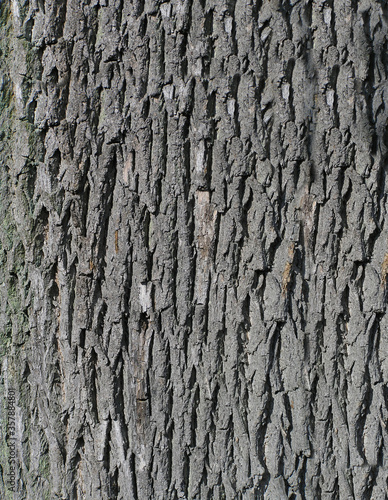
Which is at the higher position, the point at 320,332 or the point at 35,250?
the point at 35,250

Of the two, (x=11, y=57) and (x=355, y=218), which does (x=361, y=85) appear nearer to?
(x=355, y=218)

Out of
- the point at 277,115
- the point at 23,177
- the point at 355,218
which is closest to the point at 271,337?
the point at 355,218

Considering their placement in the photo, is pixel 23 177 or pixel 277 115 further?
pixel 23 177

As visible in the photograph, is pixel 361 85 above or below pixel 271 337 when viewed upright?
above

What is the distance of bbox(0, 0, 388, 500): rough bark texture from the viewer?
4.94 ft

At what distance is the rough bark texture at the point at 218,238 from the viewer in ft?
4.94

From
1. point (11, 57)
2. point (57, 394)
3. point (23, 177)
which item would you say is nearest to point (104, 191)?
point (23, 177)

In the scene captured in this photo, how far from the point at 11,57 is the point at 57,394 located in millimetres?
1156

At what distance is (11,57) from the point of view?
1.63m

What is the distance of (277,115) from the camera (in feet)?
4.96

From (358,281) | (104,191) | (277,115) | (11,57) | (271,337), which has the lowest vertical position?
(271,337)

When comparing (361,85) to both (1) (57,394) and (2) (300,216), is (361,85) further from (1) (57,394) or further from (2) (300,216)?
(1) (57,394)

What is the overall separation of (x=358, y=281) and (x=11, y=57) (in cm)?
139

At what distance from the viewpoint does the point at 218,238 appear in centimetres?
153
